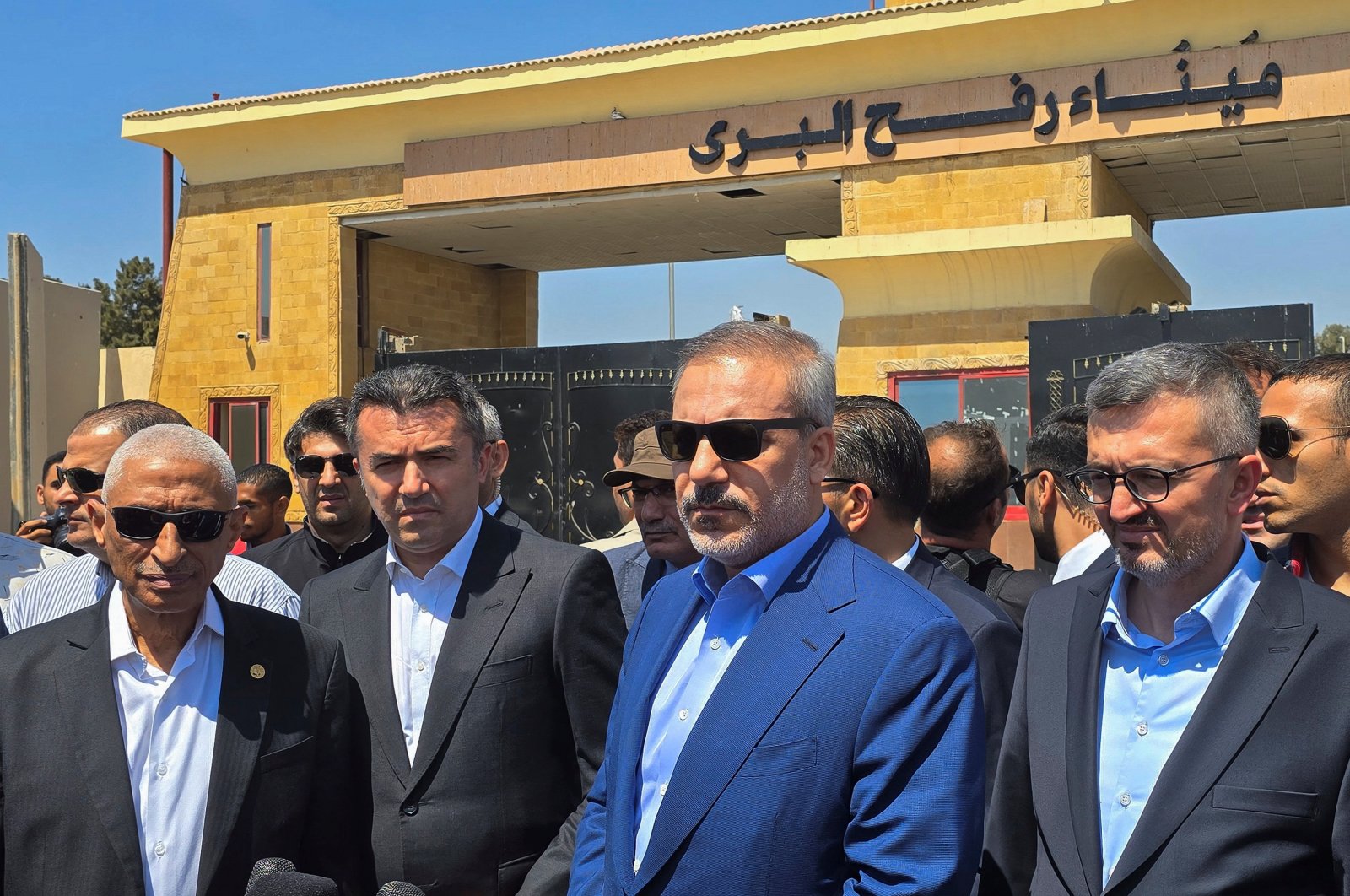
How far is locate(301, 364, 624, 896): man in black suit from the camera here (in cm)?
317

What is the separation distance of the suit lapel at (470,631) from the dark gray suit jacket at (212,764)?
23 centimetres

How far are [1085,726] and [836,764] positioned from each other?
0.58 metres

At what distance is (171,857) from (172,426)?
3.27 ft

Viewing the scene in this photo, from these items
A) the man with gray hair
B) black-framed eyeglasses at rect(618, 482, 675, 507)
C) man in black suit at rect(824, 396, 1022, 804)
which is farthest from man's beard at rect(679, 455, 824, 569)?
black-framed eyeglasses at rect(618, 482, 675, 507)

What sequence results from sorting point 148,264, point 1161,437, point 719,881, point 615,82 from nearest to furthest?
point 719,881 → point 1161,437 → point 615,82 → point 148,264

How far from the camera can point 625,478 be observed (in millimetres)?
5008

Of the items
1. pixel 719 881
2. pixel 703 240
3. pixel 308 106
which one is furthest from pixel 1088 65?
pixel 719 881

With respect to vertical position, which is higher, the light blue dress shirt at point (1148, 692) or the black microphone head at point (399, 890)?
the light blue dress shirt at point (1148, 692)

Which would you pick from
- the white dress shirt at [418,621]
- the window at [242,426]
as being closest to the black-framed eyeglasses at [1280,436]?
the white dress shirt at [418,621]

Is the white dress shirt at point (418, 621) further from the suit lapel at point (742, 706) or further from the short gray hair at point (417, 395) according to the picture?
the suit lapel at point (742, 706)

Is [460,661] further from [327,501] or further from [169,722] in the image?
[327,501]

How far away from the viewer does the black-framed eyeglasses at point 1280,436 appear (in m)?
3.28

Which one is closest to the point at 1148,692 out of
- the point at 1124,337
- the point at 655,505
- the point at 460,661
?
the point at 460,661

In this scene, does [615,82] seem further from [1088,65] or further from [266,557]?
[266,557]
